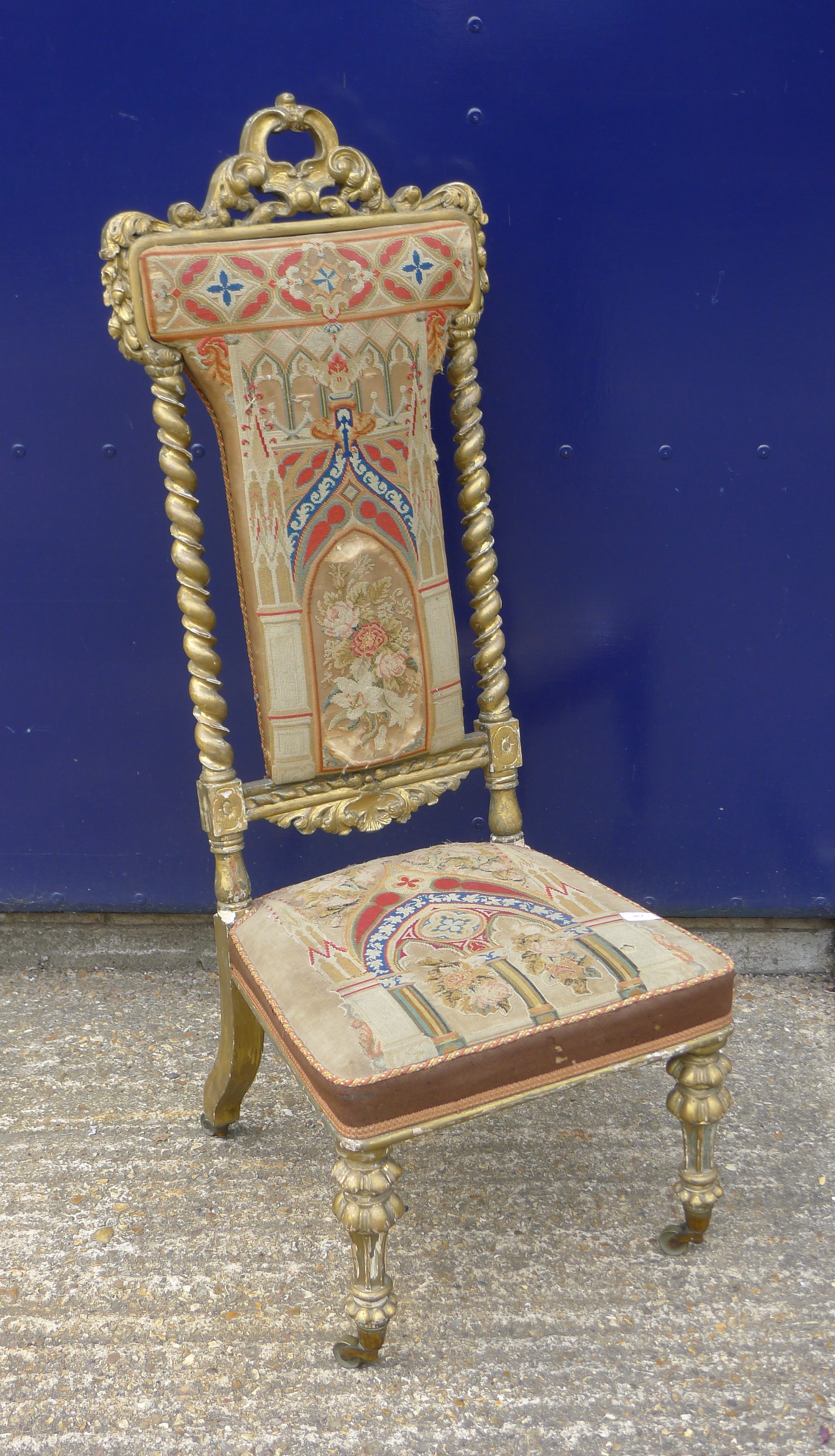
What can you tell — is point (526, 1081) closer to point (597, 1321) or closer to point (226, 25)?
point (597, 1321)

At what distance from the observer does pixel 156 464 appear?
6.92 feet

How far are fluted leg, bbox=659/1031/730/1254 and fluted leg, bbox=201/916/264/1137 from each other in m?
0.63

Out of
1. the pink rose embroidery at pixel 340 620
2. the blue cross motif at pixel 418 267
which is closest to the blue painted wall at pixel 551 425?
the blue cross motif at pixel 418 267

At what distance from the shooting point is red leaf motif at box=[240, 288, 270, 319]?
1.55 metres

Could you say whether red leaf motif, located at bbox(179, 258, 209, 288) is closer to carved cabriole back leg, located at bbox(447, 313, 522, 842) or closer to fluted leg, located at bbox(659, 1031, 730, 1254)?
carved cabriole back leg, located at bbox(447, 313, 522, 842)

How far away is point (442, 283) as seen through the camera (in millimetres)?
1647

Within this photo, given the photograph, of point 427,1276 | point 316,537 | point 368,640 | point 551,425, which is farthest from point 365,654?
point 427,1276

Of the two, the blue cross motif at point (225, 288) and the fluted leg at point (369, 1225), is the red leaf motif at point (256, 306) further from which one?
the fluted leg at point (369, 1225)

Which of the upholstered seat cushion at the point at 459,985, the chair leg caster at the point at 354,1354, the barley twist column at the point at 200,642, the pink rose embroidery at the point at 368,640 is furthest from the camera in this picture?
the pink rose embroidery at the point at 368,640

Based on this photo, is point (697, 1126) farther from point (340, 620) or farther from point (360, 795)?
point (340, 620)

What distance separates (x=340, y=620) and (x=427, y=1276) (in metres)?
0.97

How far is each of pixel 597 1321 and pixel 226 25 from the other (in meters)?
2.06

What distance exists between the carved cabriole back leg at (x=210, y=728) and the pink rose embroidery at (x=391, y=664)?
0.80 feet

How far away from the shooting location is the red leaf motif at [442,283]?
164 cm
